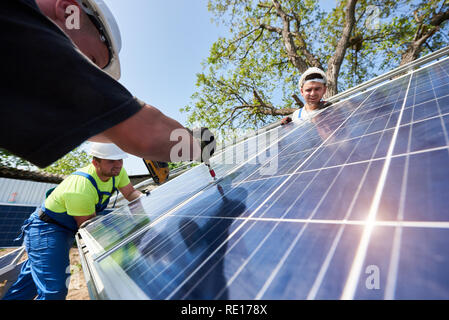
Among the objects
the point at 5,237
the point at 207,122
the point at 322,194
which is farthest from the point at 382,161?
the point at 5,237

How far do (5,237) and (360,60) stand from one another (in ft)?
70.3

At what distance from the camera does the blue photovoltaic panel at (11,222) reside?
8.45 m

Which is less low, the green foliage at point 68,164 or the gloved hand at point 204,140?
the green foliage at point 68,164

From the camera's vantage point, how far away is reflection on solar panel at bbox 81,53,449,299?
488mm

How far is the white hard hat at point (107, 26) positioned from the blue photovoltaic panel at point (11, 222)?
37.1ft

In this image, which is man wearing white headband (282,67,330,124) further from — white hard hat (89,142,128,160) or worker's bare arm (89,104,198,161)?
white hard hat (89,142,128,160)

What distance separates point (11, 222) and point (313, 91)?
47.8 ft

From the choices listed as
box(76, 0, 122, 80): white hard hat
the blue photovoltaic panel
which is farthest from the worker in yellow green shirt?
the blue photovoltaic panel

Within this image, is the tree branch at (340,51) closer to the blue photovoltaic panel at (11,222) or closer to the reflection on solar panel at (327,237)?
the reflection on solar panel at (327,237)

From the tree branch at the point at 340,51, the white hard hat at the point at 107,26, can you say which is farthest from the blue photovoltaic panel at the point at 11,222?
the tree branch at the point at 340,51

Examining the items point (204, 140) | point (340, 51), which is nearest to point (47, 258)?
point (204, 140)

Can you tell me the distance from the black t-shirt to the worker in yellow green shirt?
3.07 meters

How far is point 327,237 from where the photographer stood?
647mm

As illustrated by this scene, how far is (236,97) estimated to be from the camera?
40.4ft
